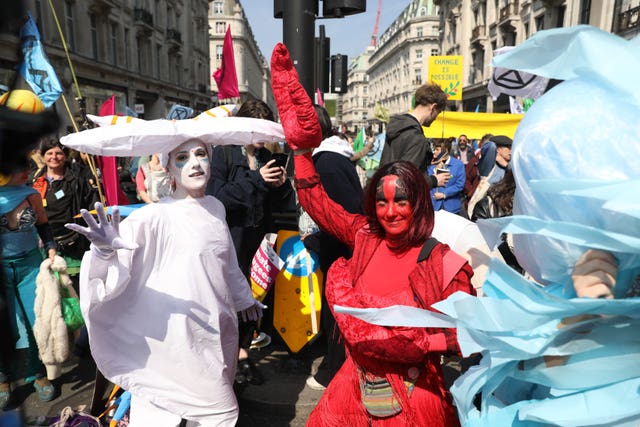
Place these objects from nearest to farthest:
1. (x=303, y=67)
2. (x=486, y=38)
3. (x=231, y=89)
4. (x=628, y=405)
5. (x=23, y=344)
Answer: (x=628, y=405)
(x=23, y=344)
(x=303, y=67)
(x=231, y=89)
(x=486, y=38)

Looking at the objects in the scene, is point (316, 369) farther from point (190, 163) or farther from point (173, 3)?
point (173, 3)

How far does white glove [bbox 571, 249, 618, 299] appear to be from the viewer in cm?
103

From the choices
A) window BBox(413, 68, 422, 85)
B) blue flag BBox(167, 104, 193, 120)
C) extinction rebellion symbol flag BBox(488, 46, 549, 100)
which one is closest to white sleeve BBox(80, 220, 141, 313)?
extinction rebellion symbol flag BBox(488, 46, 549, 100)

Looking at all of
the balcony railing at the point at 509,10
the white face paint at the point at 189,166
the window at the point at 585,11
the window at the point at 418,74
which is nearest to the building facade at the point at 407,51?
the window at the point at 418,74

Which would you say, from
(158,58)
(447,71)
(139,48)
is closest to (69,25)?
(139,48)

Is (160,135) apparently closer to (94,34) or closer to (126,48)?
(94,34)

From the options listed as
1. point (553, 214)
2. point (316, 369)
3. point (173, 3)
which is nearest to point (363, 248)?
point (553, 214)

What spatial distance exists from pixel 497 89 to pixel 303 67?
1.42m

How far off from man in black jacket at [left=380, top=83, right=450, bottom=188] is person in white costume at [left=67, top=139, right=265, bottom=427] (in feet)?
5.46

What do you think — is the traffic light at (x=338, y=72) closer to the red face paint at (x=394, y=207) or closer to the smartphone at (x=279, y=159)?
the smartphone at (x=279, y=159)

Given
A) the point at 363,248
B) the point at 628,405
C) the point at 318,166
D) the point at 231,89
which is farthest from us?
the point at 231,89

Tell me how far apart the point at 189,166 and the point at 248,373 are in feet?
6.31

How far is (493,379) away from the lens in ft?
4.10

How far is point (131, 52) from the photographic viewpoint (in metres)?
24.5
